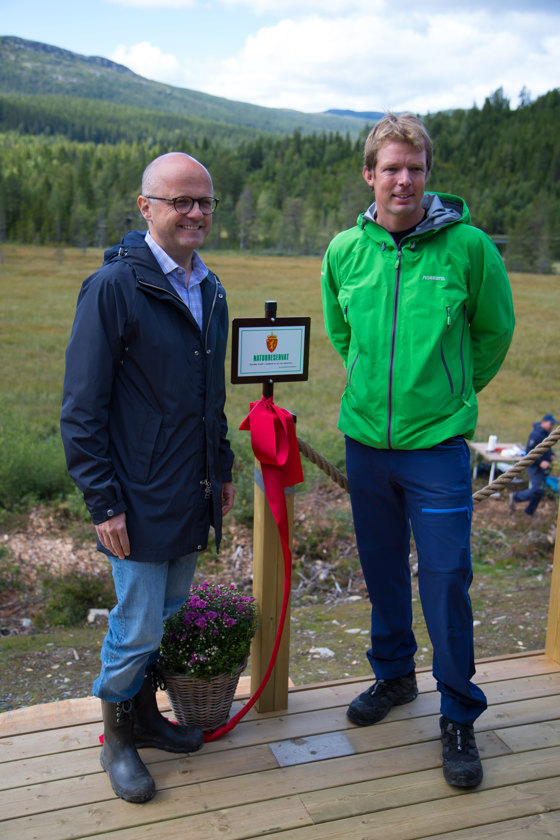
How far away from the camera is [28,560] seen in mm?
5836

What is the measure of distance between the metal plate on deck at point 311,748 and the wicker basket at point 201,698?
20 cm

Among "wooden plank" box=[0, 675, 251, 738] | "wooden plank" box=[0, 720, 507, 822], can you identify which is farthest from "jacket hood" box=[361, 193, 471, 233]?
"wooden plank" box=[0, 675, 251, 738]

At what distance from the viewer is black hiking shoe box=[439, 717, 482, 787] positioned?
6.98 feet

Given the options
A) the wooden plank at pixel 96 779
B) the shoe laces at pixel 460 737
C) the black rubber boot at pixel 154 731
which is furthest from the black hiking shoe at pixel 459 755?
the black rubber boot at pixel 154 731

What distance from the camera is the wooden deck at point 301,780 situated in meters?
1.96

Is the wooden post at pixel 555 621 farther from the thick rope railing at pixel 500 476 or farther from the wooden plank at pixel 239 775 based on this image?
A: the wooden plank at pixel 239 775

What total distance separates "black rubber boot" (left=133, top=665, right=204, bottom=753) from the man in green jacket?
0.81 m

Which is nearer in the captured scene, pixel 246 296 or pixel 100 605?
pixel 100 605

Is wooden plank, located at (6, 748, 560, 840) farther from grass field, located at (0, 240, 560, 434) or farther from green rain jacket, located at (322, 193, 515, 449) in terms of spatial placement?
grass field, located at (0, 240, 560, 434)

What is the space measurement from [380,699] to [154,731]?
778 millimetres

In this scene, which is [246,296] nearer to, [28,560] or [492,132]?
[28,560]

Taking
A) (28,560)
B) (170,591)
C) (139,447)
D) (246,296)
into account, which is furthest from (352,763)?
(246,296)

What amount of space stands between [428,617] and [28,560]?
14.7 feet

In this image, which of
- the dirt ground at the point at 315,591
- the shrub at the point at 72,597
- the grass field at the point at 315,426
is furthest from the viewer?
the shrub at the point at 72,597
